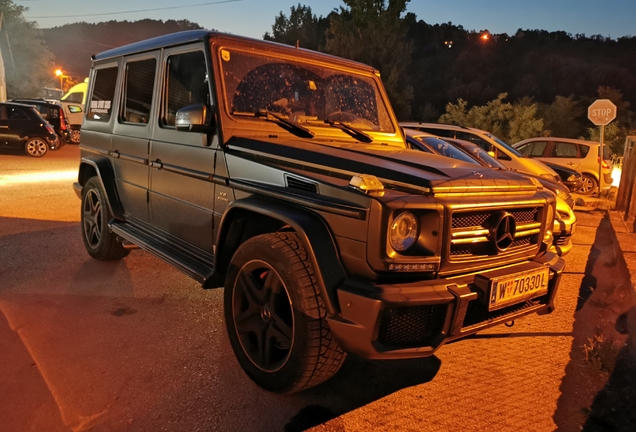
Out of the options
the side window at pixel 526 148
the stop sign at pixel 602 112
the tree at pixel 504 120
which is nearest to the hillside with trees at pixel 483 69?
the tree at pixel 504 120

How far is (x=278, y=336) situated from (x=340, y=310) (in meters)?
0.58

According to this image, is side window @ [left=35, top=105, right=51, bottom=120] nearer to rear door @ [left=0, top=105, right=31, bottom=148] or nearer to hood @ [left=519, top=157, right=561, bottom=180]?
rear door @ [left=0, top=105, right=31, bottom=148]

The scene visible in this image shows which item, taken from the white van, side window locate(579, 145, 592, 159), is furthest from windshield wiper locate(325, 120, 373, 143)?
the white van

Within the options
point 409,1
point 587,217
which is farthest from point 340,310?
point 409,1

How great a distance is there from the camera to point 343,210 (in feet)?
8.38

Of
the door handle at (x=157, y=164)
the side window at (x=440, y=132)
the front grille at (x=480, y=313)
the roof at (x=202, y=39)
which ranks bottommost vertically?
the front grille at (x=480, y=313)

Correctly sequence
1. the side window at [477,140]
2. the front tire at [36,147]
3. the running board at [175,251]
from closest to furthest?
the running board at [175,251] < the side window at [477,140] < the front tire at [36,147]

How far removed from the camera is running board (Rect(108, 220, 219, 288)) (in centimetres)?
349

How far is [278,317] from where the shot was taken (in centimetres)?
293

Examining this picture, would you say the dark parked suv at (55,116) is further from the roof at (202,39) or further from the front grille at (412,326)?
the front grille at (412,326)

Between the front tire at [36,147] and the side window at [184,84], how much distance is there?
1425 centimetres

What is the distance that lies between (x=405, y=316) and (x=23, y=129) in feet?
54.7

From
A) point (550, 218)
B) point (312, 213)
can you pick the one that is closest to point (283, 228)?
point (312, 213)

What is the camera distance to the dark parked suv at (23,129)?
51.4ft
